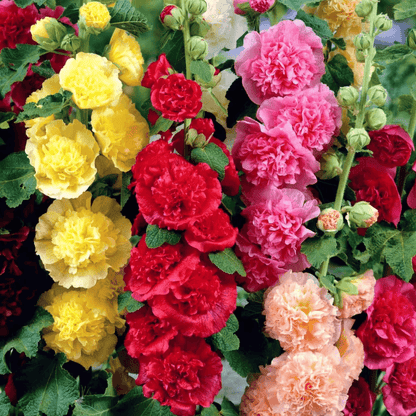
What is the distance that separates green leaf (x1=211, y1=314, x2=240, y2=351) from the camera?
65 centimetres


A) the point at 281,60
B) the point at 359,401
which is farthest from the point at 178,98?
the point at 359,401

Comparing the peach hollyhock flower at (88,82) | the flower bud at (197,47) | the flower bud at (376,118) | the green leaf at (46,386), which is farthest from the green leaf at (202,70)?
the green leaf at (46,386)

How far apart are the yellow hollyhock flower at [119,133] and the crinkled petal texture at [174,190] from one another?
0.09 metres

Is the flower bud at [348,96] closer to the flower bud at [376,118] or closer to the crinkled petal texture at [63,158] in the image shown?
the flower bud at [376,118]

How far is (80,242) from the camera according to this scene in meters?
0.69

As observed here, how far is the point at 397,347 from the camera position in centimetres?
75

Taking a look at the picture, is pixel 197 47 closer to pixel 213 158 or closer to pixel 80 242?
pixel 213 158

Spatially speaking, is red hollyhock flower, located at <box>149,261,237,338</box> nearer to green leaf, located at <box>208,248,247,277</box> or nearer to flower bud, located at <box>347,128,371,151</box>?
green leaf, located at <box>208,248,247,277</box>

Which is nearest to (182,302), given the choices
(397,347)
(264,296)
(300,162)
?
(264,296)

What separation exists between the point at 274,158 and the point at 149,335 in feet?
0.89

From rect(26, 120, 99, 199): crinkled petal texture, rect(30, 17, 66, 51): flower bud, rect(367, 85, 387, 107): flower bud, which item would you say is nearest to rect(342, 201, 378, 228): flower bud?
rect(367, 85, 387, 107): flower bud

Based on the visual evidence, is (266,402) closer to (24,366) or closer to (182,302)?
(182,302)

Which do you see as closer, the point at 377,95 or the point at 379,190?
the point at 377,95

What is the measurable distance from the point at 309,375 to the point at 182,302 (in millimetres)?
185
